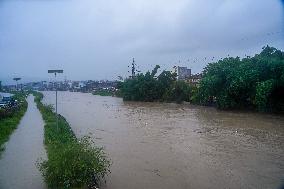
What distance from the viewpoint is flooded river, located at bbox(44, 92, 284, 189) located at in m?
9.28

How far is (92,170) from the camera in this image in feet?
26.0

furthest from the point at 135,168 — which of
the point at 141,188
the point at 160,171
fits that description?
the point at 141,188

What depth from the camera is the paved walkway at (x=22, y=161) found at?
8.69 meters

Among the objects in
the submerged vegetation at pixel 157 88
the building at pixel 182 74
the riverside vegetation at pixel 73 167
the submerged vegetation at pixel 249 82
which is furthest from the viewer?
the building at pixel 182 74

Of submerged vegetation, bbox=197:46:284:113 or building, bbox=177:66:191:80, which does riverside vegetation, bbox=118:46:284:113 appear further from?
building, bbox=177:66:191:80

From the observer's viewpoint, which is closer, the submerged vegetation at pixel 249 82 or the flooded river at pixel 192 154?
the flooded river at pixel 192 154

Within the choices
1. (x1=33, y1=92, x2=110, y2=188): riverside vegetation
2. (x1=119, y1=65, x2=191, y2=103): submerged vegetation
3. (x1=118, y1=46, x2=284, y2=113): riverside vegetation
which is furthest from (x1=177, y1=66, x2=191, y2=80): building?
(x1=33, y1=92, x2=110, y2=188): riverside vegetation

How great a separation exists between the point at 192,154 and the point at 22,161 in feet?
19.4

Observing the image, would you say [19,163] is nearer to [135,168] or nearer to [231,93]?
[135,168]

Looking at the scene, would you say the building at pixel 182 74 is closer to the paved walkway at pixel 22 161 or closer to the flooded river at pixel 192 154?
the flooded river at pixel 192 154

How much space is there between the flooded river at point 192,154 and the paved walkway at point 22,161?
2.04 meters

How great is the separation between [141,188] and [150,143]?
6537 millimetres

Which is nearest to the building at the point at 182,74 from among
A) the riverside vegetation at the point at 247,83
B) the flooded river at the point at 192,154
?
the riverside vegetation at the point at 247,83

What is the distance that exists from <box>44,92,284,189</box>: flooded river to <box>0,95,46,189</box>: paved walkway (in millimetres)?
2036
